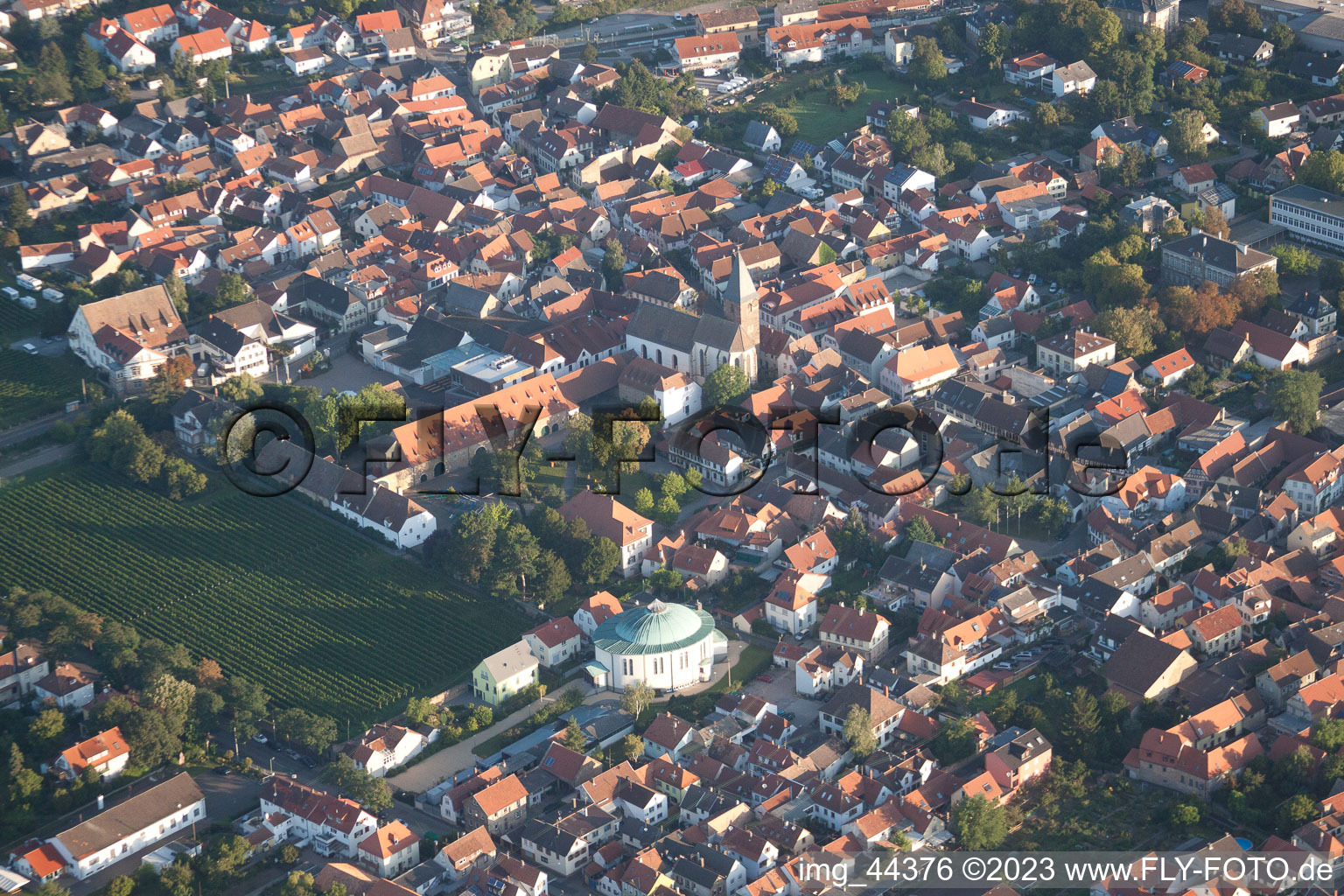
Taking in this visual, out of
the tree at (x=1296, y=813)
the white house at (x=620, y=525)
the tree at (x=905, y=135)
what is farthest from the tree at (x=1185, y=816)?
the tree at (x=905, y=135)

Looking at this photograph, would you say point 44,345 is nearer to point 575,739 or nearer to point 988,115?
point 575,739

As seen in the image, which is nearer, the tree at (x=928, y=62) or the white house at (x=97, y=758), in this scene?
the white house at (x=97, y=758)

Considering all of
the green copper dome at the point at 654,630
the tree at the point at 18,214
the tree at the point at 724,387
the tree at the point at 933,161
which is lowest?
the green copper dome at the point at 654,630

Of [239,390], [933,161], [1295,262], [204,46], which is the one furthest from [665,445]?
[204,46]

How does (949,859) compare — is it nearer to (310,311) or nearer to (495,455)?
(495,455)

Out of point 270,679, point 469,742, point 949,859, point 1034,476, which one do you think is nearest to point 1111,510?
point 1034,476

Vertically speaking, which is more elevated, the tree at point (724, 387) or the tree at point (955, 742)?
the tree at point (724, 387)

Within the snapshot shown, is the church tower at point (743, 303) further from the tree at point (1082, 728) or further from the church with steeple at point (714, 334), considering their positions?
the tree at point (1082, 728)

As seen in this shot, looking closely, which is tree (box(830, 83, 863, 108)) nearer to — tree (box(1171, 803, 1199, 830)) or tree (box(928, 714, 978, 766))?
tree (box(928, 714, 978, 766))
